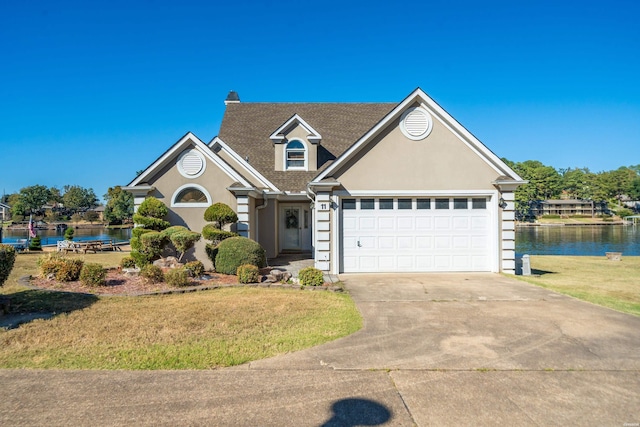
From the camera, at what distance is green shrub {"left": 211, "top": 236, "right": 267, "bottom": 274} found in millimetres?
11562

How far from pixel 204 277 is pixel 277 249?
6.12m

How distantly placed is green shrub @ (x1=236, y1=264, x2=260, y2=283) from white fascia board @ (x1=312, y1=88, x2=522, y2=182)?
364 cm

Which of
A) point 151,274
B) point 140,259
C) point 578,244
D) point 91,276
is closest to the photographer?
point 91,276

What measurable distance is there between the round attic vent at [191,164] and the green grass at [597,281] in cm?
1193

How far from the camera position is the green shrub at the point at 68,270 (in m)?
10.1

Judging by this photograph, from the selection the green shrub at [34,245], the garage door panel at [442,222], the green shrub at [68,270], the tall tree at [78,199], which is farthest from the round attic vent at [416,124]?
the tall tree at [78,199]

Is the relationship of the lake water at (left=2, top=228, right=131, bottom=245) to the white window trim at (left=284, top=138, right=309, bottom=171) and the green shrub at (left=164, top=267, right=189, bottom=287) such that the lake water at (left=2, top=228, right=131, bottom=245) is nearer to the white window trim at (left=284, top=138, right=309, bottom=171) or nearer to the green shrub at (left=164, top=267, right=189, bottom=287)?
the white window trim at (left=284, top=138, right=309, bottom=171)

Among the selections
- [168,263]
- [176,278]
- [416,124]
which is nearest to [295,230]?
[168,263]

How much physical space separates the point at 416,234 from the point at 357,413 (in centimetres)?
935

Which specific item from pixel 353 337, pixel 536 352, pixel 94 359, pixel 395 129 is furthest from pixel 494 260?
pixel 94 359

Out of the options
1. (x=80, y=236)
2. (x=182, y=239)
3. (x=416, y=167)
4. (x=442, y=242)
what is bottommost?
(x=80, y=236)

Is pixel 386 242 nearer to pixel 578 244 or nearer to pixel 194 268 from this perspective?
pixel 194 268

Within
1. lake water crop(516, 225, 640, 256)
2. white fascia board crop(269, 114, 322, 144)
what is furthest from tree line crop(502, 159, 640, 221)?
white fascia board crop(269, 114, 322, 144)

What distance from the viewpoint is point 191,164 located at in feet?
43.2
